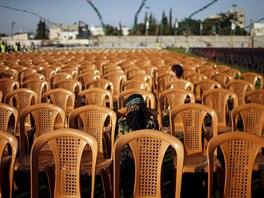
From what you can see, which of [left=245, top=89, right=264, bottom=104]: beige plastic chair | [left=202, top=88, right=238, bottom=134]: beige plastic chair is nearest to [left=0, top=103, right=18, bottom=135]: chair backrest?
[left=202, top=88, right=238, bottom=134]: beige plastic chair

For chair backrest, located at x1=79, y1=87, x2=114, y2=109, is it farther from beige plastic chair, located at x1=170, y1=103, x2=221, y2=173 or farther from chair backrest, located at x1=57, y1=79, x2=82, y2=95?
beige plastic chair, located at x1=170, y1=103, x2=221, y2=173

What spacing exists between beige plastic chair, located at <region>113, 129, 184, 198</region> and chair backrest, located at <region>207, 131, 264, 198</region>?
1.28 ft

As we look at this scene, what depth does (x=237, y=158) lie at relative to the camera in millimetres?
3256

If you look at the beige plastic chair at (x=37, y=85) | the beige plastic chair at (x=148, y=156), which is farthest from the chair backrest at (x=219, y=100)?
the beige plastic chair at (x=37, y=85)

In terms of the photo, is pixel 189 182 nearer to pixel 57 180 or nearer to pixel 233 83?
pixel 57 180

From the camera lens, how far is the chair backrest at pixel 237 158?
10.6 feet

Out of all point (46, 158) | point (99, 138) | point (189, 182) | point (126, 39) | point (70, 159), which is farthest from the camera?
point (126, 39)

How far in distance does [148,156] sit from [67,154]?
80 centimetres

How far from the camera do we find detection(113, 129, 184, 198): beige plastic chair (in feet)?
10.5

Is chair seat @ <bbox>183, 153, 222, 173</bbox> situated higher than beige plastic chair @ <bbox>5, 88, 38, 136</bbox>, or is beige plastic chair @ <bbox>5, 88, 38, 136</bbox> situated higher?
beige plastic chair @ <bbox>5, 88, 38, 136</bbox>

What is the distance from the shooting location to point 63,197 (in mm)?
3389

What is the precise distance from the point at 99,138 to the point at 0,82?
3.63m

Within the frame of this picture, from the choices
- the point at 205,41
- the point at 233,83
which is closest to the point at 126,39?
the point at 205,41

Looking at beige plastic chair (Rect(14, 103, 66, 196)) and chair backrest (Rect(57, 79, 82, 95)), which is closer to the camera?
beige plastic chair (Rect(14, 103, 66, 196))
